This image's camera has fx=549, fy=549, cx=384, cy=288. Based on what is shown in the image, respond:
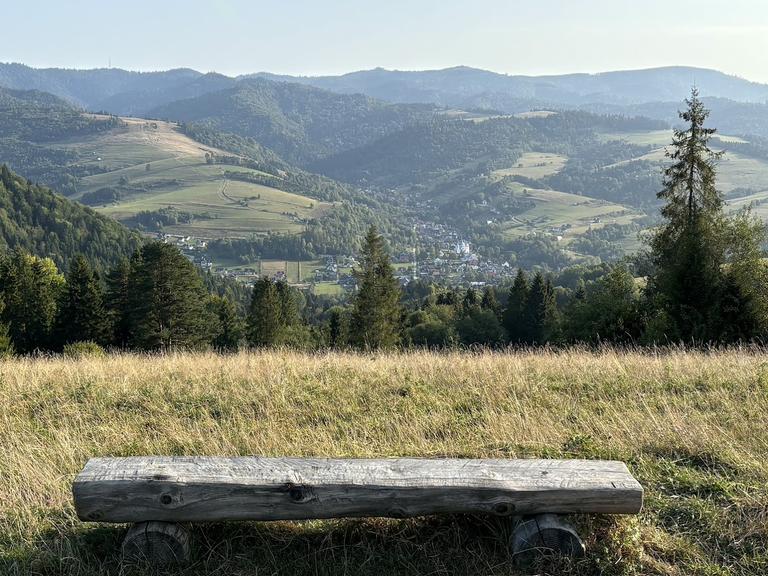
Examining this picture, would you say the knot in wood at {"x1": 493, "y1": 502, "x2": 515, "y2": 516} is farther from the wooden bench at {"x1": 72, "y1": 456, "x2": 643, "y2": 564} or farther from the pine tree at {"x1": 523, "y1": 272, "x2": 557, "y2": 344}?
the pine tree at {"x1": 523, "y1": 272, "x2": 557, "y2": 344}

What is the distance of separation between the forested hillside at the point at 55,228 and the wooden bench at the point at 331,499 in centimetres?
11987

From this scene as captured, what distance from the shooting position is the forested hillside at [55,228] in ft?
366

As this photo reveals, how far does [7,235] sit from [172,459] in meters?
129

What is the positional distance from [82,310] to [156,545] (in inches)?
1530

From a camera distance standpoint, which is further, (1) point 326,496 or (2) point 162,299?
(2) point 162,299

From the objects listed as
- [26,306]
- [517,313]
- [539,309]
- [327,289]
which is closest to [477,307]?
[517,313]

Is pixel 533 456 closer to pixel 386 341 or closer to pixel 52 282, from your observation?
pixel 386 341

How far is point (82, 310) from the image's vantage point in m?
37.7

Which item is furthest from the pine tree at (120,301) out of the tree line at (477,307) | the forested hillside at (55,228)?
the forested hillside at (55,228)

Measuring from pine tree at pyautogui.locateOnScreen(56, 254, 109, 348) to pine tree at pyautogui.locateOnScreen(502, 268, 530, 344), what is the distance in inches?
1403

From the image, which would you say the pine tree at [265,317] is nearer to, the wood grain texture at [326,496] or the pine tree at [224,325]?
the pine tree at [224,325]

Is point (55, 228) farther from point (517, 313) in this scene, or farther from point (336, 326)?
point (517, 313)

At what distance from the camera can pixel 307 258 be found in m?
178

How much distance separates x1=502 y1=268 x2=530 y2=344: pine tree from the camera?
2112 inches
